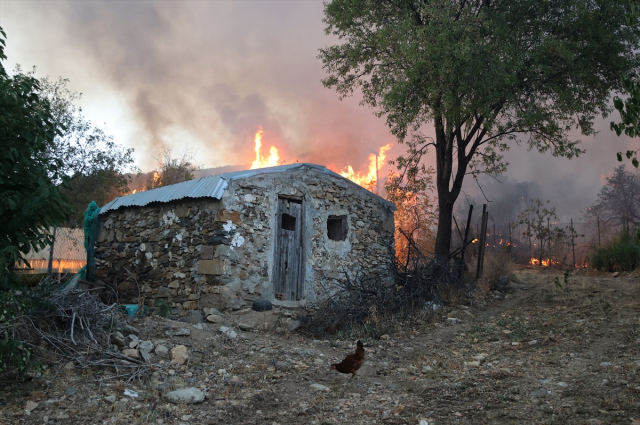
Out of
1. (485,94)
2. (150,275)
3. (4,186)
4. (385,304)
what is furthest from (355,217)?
(4,186)

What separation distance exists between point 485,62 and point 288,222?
20.1 feet

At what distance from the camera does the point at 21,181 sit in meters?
4.17

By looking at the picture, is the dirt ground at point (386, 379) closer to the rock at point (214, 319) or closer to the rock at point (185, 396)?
the rock at point (185, 396)

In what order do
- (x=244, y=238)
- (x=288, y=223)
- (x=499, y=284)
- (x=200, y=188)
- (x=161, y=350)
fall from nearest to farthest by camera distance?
(x=161, y=350) → (x=244, y=238) → (x=200, y=188) → (x=288, y=223) → (x=499, y=284)

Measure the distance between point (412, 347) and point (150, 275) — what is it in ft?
20.6

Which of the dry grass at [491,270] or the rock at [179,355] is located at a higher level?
the dry grass at [491,270]

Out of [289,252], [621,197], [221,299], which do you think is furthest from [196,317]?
[621,197]

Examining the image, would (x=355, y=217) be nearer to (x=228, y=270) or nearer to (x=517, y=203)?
(x=228, y=270)

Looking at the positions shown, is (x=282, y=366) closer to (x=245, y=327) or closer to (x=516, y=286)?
(x=245, y=327)

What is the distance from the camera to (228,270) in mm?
8805

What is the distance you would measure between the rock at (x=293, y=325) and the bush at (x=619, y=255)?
31.2 feet

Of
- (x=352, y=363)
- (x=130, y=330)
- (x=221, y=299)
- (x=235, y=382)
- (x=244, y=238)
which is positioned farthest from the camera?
(x=244, y=238)

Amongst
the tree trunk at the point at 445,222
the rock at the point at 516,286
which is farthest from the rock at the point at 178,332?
the rock at the point at 516,286

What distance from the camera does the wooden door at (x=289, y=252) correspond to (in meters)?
9.74
